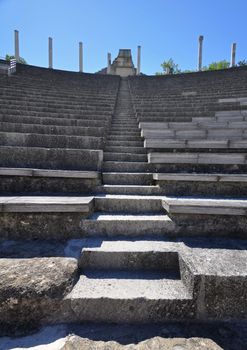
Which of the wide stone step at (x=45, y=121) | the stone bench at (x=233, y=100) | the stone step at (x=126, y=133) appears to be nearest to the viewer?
the wide stone step at (x=45, y=121)

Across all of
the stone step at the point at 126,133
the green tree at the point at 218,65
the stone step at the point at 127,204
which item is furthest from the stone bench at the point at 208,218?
the green tree at the point at 218,65

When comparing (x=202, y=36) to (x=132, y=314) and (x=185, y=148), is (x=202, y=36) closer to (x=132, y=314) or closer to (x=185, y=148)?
(x=185, y=148)

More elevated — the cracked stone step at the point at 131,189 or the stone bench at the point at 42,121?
the stone bench at the point at 42,121

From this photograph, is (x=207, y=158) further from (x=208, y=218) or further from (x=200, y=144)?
(x=208, y=218)

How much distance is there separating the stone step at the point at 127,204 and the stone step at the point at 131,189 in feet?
0.79

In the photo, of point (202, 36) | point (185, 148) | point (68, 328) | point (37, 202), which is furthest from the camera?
point (202, 36)

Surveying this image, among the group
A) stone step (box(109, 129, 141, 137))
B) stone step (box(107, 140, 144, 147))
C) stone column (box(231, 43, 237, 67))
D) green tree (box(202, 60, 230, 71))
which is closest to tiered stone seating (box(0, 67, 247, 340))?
stone step (box(107, 140, 144, 147))

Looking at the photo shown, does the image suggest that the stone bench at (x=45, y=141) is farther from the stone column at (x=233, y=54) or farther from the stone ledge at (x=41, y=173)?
the stone column at (x=233, y=54)

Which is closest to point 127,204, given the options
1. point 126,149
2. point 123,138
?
point 126,149

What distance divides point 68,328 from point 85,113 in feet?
16.0

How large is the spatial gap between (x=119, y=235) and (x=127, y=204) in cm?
37

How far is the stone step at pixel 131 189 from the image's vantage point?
2.49 m

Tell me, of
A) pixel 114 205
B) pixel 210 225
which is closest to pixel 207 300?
pixel 210 225

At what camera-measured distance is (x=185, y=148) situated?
3.18 metres
